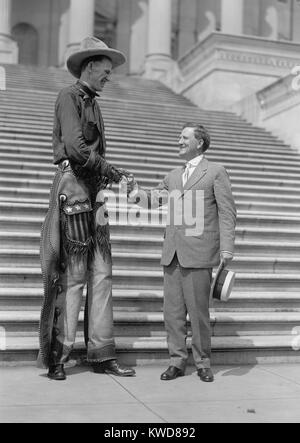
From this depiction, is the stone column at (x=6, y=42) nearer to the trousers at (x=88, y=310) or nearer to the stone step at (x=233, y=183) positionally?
the stone step at (x=233, y=183)

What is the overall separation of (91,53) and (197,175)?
3.93 ft

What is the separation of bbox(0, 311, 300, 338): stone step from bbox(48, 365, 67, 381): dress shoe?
75 cm

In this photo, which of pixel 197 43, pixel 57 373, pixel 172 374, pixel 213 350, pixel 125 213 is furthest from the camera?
pixel 197 43

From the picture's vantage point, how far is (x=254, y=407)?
12.6 feet

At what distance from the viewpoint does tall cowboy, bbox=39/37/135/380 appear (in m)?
4.51

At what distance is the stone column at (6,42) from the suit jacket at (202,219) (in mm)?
16077

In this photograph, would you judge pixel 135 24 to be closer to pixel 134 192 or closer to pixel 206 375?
pixel 134 192

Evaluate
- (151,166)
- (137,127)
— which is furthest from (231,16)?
(151,166)

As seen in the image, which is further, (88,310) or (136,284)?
(136,284)

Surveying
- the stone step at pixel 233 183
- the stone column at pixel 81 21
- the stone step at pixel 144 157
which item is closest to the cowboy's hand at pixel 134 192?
the stone step at pixel 233 183

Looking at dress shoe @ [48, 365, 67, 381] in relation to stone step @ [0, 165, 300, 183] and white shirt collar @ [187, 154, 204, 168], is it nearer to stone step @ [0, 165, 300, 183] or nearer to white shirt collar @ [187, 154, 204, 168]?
white shirt collar @ [187, 154, 204, 168]

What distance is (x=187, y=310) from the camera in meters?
4.78
